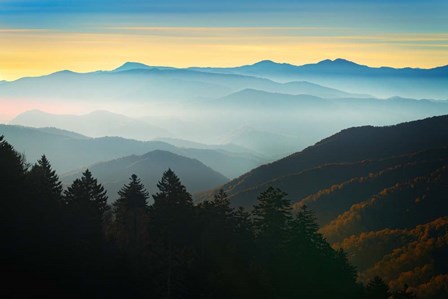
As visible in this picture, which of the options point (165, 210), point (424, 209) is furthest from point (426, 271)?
point (165, 210)

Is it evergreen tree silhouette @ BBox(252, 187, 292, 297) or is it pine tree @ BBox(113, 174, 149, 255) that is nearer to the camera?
pine tree @ BBox(113, 174, 149, 255)

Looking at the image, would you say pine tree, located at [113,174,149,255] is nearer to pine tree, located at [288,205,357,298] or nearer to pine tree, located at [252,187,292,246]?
pine tree, located at [252,187,292,246]

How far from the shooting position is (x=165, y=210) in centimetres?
4900

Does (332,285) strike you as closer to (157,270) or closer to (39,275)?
(157,270)

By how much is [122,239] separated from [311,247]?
18356mm

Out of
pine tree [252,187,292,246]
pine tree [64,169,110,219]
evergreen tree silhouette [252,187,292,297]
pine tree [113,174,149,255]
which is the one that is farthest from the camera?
pine tree [252,187,292,246]

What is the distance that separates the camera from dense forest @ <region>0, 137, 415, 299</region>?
120 ft

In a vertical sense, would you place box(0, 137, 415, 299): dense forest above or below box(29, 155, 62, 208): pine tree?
below

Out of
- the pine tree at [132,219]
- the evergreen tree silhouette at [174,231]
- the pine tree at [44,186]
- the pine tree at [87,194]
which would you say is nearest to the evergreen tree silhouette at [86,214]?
the pine tree at [87,194]

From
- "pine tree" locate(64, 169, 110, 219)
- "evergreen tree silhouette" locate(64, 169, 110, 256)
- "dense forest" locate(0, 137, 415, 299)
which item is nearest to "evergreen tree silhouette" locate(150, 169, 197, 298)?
"dense forest" locate(0, 137, 415, 299)

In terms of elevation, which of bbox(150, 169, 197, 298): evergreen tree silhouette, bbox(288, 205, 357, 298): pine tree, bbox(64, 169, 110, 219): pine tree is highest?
bbox(64, 169, 110, 219): pine tree

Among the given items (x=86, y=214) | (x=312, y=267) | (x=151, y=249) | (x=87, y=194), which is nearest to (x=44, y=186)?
(x=87, y=194)

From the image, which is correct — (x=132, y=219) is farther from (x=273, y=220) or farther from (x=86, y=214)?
(x=273, y=220)

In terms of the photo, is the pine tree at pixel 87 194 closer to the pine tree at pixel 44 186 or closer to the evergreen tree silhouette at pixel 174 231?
the pine tree at pixel 44 186
